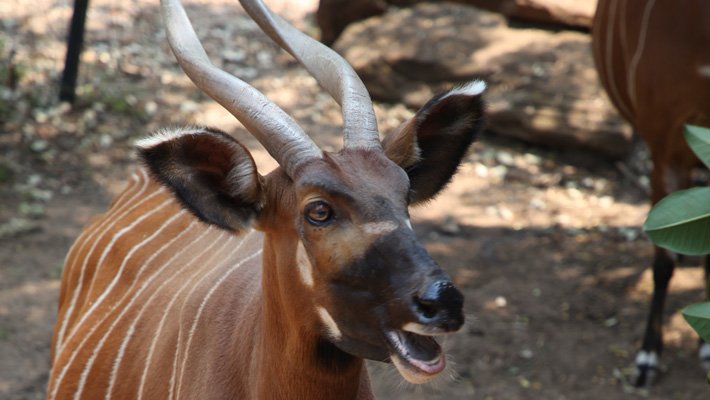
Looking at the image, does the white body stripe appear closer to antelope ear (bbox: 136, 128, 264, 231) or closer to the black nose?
antelope ear (bbox: 136, 128, 264, 231)

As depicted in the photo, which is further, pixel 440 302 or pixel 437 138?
pixel 437 138

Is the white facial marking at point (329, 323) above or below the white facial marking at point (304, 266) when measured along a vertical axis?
below

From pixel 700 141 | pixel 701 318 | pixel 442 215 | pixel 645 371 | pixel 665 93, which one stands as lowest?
pixel 442 215

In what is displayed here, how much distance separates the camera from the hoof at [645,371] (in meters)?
4.80

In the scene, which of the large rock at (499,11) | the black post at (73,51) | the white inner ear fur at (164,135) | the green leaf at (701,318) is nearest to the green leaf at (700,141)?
the green leaf at (701,318)

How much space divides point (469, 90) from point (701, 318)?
1056mm

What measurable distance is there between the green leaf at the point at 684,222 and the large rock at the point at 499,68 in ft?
17.4

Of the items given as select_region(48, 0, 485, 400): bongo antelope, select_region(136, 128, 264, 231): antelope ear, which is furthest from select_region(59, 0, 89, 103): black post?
select_region(136, 128, 264, 231): antelope ear

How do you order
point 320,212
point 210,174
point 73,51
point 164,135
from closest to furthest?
point 320,212
point 164,135
point 210,174
point 73,51

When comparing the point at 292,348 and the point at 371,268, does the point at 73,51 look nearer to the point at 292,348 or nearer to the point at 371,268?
the point at 292,348

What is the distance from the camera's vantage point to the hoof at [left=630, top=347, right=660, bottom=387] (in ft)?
15.8

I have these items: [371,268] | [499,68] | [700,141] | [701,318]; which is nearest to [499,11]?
[499,68]

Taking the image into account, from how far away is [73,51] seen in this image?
25.1ft

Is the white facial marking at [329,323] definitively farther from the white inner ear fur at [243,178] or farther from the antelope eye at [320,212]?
the white inner ear fur at [243,178]
